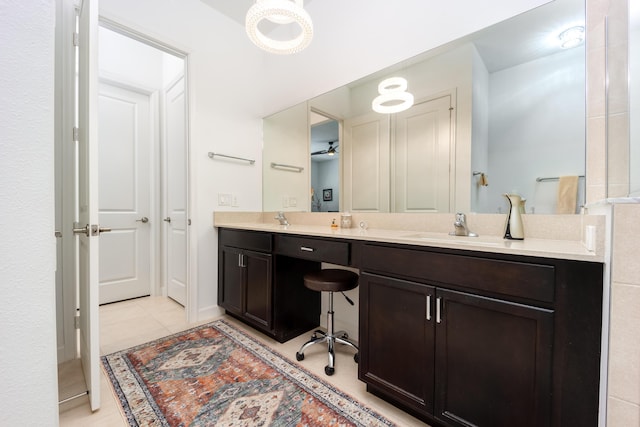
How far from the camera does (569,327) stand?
894 mm

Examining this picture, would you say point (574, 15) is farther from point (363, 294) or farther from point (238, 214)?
point (238, 214)

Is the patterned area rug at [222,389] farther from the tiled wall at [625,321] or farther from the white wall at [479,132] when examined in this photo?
the white wall at [479,132]

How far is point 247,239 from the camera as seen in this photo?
7.22 ft

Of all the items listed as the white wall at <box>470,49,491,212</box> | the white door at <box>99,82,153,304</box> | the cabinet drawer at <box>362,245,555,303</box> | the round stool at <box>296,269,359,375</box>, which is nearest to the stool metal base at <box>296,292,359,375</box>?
the round stool at <box>296,269,359,375</box>

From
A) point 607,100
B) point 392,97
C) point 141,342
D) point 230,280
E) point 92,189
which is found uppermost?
point 392,97

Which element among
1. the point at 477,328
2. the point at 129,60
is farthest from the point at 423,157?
the point at 129,60

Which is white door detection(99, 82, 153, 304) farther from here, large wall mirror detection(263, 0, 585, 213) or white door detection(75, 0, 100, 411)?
large wall mirror detection(263, 0, 585, 213)

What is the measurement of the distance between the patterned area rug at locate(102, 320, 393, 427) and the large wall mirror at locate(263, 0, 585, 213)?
121 cm

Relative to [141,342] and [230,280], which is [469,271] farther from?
[141,342]

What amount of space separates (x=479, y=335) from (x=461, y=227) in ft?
2.14

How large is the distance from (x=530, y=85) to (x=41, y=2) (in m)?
1.82

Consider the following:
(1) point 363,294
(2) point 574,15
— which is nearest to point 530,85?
(2) point 574,15

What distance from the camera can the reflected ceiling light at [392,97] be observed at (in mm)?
1856

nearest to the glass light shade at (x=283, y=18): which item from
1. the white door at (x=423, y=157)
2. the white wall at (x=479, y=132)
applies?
the white door at (x=423, y=157)
